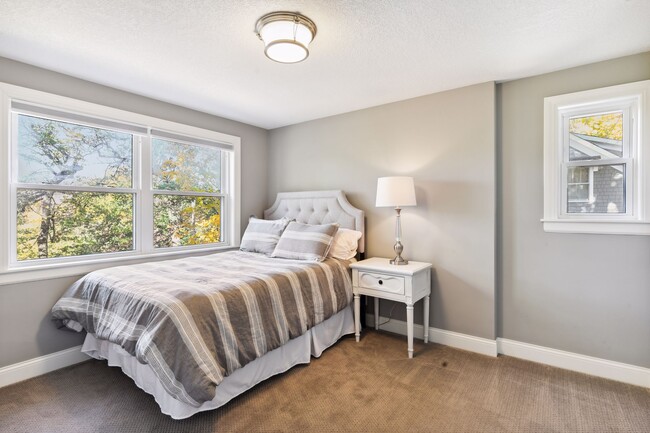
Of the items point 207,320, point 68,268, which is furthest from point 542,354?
point 68,268

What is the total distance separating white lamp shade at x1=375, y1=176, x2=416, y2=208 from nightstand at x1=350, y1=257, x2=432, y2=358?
56cm

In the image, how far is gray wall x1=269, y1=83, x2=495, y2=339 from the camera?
273 centimetres

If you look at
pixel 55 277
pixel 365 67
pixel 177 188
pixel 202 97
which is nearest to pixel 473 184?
pixel 365 67

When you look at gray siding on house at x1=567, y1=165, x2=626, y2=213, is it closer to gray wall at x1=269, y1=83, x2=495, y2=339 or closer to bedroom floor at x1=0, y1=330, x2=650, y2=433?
gray wall at x1=269, y1=83, x2=495, y2=339

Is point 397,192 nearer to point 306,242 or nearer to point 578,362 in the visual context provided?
point 306,242

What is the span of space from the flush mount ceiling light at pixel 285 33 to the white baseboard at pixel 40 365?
9.09ft

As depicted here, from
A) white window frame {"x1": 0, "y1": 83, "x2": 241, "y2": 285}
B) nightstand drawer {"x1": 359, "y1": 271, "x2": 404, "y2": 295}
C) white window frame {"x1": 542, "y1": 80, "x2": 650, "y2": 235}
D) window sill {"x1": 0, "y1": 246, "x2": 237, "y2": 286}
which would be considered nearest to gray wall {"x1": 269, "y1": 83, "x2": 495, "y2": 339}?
white window frame {"x1": 542, "y1": 80, "x2": 650, "y2": 235}

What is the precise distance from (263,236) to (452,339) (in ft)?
6.86

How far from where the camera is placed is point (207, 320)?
5.90ft

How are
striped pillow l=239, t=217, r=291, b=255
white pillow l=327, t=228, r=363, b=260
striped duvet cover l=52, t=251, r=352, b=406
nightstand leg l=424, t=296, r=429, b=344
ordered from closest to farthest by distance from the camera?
striped duvet cover l=52, t=251, r=352, b=406 < nightstand leg l=424, t=296, r=429, b=344 < white pillow l=327, t=228, r=363, b=260 < striped pillow l=239, t=217, r=291, b=255

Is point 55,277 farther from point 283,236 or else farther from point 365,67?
point 365,67

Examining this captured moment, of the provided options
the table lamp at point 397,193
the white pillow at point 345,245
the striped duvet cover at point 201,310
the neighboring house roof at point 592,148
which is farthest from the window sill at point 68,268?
the neighboring house roof at point 592,148

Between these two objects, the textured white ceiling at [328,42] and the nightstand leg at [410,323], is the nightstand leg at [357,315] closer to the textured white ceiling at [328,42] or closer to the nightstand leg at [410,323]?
the nightstand leg at [410,323]

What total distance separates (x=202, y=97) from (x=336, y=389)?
2.83 metres
